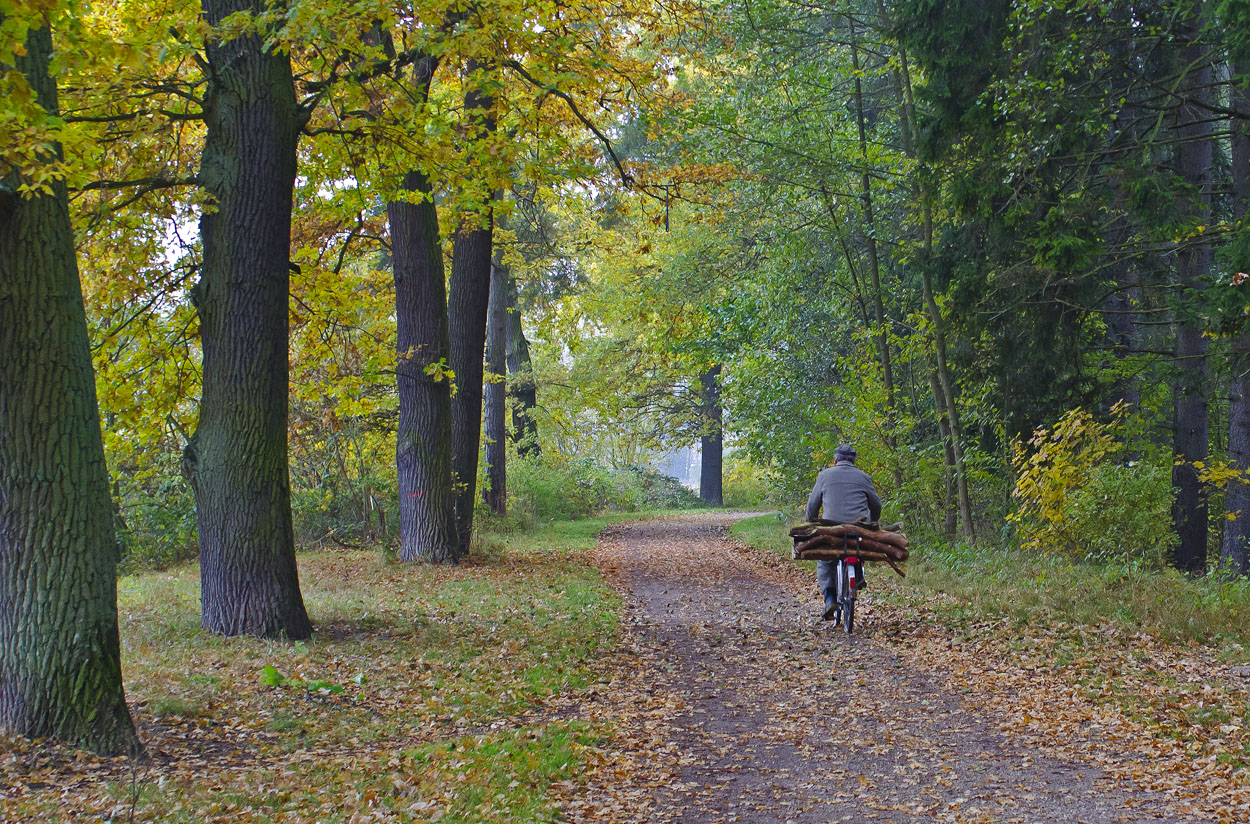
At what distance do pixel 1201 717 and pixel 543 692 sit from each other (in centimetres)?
475

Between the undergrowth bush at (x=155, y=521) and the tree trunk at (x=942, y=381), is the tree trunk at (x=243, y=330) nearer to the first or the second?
the undergrowth bush at (x=155, y=521)

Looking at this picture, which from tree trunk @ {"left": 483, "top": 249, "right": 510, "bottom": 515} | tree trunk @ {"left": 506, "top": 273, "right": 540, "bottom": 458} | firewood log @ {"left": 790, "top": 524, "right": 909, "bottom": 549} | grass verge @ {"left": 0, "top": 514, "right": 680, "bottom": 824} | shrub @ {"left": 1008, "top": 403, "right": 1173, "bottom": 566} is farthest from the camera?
tree trunk @ {"left": 506, "top": 273, "right": 540, "bottom": 458}

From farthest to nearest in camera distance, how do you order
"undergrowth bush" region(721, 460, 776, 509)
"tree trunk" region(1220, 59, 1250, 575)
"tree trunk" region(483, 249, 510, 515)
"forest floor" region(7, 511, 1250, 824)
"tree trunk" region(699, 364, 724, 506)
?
1. "undergrowth bush" region(721, 460, 776, 509)
2. "tree trunk" region(699, 364, 724, 506)
3. "tree trunk" region(483, 249, 510, 515)
4. "tree trunk" region(1220, 59, 1250, 575)
5. "forest floor" region(7, 511, 1250, 824)

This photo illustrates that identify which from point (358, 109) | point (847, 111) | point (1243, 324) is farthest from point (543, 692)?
point (847, 111)

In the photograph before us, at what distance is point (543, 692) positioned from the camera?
786 centimetres

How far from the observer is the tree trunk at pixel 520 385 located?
2731 cm

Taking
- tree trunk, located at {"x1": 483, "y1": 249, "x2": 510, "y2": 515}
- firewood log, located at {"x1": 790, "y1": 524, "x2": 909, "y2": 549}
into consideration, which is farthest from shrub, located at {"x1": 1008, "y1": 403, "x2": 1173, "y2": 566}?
tree trunk, located at {"x1": 483, "y1": 249, "x2": 510, "y2": 515}

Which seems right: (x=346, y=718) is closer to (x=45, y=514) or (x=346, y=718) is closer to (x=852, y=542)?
(x=45, y=514)

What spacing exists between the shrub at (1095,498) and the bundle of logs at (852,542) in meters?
3.03

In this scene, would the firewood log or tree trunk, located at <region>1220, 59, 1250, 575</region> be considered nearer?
the firewood log

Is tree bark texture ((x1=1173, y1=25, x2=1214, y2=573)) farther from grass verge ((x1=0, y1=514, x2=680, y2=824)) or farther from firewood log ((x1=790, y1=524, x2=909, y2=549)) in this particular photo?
grass verge ((x1=0, y1=514, x2=680, y2=824))

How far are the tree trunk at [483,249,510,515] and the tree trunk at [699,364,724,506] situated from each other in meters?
13.3

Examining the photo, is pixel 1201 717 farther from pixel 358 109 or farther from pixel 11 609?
pixel 358 109

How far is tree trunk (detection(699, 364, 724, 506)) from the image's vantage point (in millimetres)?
36969
